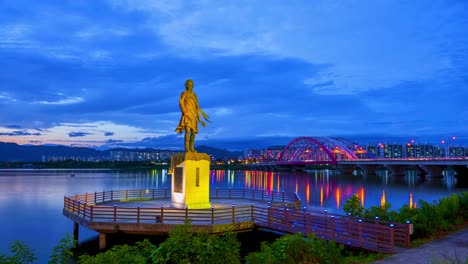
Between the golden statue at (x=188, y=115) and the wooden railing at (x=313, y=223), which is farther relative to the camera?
the golden statue at (x=188, y=115)

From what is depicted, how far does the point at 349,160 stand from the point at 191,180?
11448 centimetres

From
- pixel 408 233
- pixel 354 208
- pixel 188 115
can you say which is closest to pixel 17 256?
pixel 408 233

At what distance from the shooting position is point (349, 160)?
132 meters

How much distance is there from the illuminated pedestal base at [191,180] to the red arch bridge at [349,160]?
8085 centimetres

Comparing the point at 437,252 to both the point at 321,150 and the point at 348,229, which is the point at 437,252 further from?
the point at 321,150

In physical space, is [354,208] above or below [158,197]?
above

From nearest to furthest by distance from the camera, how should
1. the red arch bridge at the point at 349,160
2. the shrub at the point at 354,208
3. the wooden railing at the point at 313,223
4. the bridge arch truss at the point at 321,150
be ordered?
the wooden railing at the point at 313,223
the shrub at the point at 354,208
the red arch bridge at the point at 349,160
the bridge arch truss at the point at 321,150

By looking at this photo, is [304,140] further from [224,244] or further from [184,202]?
[224,244]

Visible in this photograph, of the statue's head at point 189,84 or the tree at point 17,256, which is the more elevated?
the statue's head at point 189,84

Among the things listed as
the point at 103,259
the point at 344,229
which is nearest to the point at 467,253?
the point at 344,229

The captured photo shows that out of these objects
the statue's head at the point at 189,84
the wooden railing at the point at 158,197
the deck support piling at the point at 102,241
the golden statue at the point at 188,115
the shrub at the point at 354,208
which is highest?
the statue's head at the point at 189,84

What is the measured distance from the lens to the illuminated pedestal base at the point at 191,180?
974 inches

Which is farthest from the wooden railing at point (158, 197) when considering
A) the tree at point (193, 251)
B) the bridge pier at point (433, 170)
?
the bridge pier at point (433, 170)

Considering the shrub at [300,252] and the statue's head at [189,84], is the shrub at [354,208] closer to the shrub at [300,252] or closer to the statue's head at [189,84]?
the shrub at [300,252]
